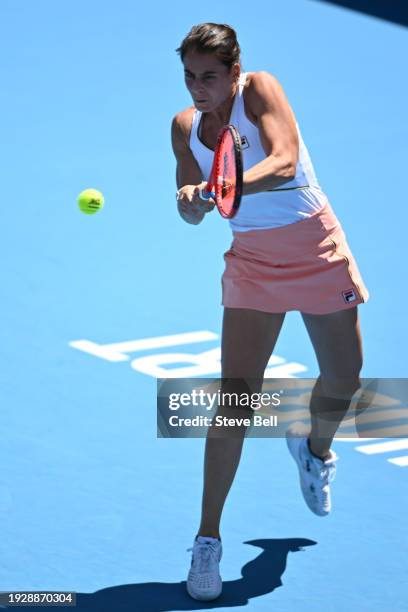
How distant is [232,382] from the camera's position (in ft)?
15.0

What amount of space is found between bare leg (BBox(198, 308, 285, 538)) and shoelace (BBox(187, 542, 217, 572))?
0.18 feet

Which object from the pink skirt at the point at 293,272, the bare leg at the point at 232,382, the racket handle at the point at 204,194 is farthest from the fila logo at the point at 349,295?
the racket handle at the point at 204,194

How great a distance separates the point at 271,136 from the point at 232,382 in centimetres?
83

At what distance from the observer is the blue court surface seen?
4.78 metres

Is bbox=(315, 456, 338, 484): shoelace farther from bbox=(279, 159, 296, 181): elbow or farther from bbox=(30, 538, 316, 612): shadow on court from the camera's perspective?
bbox=(279, 159, 296, 181): elbow

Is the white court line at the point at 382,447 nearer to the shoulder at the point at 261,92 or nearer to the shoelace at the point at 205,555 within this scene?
the shoelace at the point at 205,555

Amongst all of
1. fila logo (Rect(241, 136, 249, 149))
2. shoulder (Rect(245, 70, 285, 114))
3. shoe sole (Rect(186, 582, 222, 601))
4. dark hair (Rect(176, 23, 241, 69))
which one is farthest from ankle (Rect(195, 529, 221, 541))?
dark hair (Rect(176, 23, 241, 69))

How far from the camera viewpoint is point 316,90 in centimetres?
1011

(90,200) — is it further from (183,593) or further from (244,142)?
(183,593)

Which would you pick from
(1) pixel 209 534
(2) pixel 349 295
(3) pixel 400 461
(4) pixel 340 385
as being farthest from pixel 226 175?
(3) pixel 400 461

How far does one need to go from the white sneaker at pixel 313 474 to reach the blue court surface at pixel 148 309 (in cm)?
12

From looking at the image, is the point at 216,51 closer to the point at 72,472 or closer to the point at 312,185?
the point at 312,185

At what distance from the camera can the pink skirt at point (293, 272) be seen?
456 cm

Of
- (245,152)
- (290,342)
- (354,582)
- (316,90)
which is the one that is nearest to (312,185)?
(245,152)
